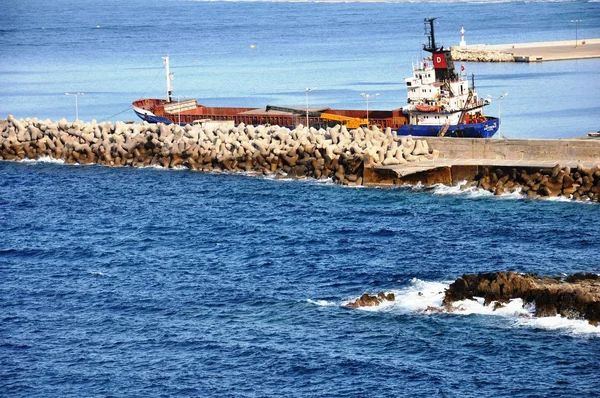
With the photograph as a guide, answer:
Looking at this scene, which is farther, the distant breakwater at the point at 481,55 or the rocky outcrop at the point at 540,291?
the distant breakwater at the point at 481,55

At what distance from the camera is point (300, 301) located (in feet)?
129

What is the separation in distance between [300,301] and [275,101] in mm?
57245

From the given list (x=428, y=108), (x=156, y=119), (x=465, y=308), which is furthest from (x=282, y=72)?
(x=465, y=308)

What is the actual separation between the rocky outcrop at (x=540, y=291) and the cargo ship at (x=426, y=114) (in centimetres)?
2761

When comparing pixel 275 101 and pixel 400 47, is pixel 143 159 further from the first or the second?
pixel 400 47

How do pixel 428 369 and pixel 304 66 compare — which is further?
pixel 304 66

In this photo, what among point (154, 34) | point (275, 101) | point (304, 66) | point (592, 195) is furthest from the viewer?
point (154, 34)

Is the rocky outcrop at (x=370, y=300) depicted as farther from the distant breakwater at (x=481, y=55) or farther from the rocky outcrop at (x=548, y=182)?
the distant breakwater at (x=481, y=55)

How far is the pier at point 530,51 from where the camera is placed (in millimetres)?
127438

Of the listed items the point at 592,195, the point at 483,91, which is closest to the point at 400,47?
the point at 483,91

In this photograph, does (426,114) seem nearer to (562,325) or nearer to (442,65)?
(442,65)

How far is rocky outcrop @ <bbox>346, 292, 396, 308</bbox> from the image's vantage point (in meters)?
38.4

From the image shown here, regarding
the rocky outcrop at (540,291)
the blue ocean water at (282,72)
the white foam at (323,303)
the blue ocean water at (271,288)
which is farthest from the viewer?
the blue ocean water at (282,72)

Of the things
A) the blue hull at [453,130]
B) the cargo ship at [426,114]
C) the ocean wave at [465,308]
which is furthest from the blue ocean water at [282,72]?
the ocean wave at [465,308]
